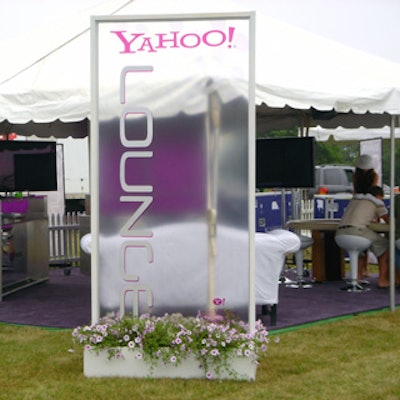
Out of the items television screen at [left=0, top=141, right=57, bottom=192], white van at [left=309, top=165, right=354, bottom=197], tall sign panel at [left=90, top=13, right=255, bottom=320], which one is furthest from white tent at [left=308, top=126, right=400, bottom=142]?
white van at [left=309, top=165, right=354, bottom=197]

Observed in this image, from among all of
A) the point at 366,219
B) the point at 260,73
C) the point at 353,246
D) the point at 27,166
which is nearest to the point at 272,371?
the point at 260,73

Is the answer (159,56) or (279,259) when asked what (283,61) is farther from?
(159,56)

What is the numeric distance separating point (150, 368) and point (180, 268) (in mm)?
752

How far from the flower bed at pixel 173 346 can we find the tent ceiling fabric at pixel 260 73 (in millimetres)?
1886

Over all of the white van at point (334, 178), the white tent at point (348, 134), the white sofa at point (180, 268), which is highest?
the white tent at point (348, 134)

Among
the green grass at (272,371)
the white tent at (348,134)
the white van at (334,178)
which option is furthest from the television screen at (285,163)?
the white van at (334,178)

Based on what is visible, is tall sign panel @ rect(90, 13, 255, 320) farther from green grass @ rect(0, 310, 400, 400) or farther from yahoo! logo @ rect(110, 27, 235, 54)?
green grass @ rect(0, 310, 400, 400)

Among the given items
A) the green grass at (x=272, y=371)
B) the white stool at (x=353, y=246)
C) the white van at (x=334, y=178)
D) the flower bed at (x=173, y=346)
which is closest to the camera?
the green grass at (x=272, y=371)

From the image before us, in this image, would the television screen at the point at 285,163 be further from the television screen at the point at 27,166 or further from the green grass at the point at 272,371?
the green grass at the point at 272,371

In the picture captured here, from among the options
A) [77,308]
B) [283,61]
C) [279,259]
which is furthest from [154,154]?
[77,308]

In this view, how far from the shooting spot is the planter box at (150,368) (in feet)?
20.3

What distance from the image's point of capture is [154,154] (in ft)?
20.6

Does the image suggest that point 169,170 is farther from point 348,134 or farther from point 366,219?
point 348,134

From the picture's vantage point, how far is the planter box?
20.3 ft
